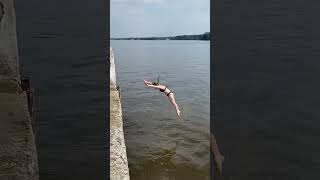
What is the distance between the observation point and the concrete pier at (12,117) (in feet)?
4.70

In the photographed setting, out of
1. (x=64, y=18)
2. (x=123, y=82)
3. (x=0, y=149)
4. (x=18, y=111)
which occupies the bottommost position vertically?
(x=123, y=82)

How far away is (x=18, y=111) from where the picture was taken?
1.54 metres

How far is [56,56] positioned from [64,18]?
1.32 ft
